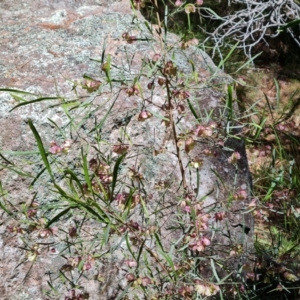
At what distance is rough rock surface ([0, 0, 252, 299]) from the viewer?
1540mm

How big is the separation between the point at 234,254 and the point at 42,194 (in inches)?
24.3

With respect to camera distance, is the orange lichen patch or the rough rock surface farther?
the orange lichen patch

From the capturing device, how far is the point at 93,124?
1811 millimetres

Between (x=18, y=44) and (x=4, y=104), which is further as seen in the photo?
(x=18, y=44)

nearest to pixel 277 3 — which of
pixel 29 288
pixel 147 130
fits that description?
pixel 147 130

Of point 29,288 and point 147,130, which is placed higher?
point 147,130

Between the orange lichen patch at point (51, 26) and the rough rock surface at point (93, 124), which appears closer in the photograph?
the rough rock surface at point (93, 124)

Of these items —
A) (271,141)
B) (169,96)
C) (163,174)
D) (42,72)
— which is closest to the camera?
(169,96)

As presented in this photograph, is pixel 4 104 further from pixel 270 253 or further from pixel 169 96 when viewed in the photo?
pixel 270 253

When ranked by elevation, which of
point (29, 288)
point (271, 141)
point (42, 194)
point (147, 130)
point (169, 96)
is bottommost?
point (271, 141)

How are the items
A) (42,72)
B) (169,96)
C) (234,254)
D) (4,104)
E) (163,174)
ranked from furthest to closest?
(42,72), (4,104), (163,174), (234,254), (169,96)

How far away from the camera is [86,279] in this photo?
158 cm

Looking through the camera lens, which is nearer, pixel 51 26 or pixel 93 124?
pixel 93 124

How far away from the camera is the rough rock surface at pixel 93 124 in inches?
60.6
